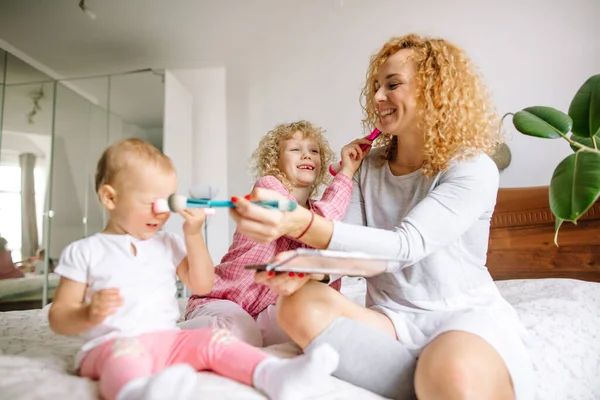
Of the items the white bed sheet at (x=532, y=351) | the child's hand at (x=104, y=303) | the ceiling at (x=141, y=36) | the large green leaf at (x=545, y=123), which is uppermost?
the ceiling at (x=141, y=36)

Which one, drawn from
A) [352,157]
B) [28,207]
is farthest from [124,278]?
[28,207]

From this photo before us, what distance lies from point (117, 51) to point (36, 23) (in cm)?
55

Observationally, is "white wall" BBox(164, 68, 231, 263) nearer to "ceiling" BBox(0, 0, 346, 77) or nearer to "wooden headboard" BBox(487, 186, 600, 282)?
"ceiling" BBox(0, 0, 346, 77)

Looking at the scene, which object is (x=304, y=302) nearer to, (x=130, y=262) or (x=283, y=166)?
(x=130, y=262)

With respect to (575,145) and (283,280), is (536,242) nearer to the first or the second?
(575,145)

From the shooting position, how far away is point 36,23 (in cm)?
319

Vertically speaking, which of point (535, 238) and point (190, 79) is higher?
point (190, 79)

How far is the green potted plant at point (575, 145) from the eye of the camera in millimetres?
1158

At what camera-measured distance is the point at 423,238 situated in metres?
0.95

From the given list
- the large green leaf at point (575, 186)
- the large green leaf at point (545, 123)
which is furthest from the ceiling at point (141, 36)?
the large green leaf at point (575, 186)

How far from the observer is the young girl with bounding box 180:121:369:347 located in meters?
1.15

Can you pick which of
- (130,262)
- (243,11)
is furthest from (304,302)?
(243,11)

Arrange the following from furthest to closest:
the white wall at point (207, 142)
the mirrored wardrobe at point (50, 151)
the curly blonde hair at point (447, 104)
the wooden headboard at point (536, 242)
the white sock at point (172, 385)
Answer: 1. the mirrored wardrobe at point (50, 151)
2. the white wall at point (207, 142)
3. the wooden headboard at point (536, 242)
4. the curly blonde hair at point (447, 104)
5. the white sock at point (172, 385)

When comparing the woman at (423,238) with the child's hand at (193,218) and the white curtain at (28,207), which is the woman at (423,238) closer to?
the child's hand at (193,218)
